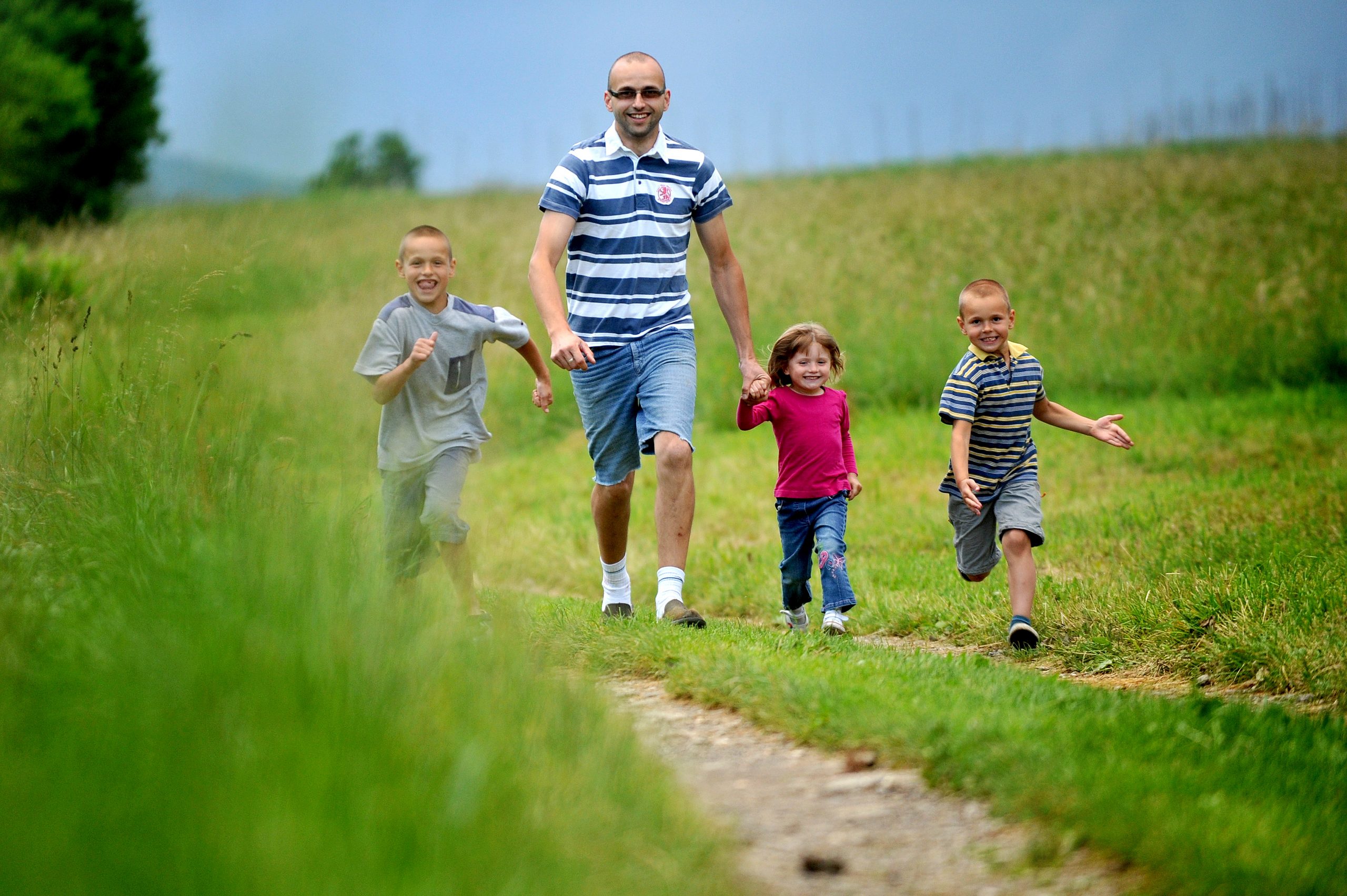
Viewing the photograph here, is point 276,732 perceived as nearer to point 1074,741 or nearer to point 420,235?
point 1074,741

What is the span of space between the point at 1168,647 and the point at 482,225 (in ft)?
73.8

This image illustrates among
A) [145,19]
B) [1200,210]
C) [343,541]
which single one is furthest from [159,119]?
[1200,210]

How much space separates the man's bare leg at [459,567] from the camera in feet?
18.5

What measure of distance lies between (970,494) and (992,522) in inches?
25.4

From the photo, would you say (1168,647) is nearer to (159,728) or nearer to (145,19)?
(159,728)

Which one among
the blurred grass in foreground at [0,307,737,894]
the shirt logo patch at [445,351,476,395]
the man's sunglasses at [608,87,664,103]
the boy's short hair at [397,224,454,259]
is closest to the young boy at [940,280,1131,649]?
A: the man's sunglasses at [608,87,664,103]

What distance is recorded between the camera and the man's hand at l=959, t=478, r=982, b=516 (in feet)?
18.0

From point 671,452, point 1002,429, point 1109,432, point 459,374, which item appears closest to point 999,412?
point 1002,429

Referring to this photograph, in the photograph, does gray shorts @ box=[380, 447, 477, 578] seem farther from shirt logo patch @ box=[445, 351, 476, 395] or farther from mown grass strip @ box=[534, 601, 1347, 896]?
mown grass strip @ box=[534, 601, 1347, 896]

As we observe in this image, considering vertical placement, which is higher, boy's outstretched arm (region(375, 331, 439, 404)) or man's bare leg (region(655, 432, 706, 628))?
boy's outstretched arm (region(375, 331, 439, 404))

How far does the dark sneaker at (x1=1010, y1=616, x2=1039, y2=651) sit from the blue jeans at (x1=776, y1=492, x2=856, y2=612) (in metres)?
0.76

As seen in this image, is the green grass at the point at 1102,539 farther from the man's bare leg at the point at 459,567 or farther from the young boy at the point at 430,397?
the young boy at the point at 430,397

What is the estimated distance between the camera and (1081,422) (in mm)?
5875

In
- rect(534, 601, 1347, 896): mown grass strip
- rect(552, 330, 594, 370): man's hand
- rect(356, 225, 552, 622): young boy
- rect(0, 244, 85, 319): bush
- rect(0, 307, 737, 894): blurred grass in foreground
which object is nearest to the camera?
rect(0, 307, 737, 894): blurred grass in foreground
